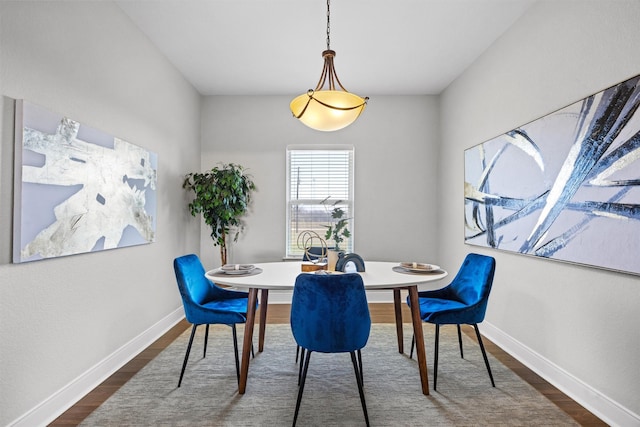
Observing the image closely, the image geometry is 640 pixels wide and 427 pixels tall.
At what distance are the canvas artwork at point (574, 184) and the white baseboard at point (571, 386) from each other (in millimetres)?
751

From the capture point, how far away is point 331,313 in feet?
5.66

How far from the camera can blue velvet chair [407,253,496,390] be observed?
7.16 feet

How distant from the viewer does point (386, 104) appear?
4379 millimetres

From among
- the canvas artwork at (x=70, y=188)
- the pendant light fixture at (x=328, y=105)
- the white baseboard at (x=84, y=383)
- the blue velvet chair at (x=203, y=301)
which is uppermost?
the pendant light fixture at (x=328, y=105)

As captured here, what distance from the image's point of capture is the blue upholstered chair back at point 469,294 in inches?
86.0

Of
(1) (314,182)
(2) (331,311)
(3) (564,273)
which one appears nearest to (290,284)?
(2) (331,311)

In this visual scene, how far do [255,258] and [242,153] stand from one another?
140cm

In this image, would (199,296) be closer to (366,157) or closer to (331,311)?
(331,311)

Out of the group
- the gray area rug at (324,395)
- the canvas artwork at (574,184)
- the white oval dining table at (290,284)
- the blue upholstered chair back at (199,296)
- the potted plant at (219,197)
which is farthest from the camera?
the potted plant at (219,197)

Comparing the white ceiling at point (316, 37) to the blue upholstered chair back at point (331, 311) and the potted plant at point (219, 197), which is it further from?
the blue upholstered chair back at point (331, 311)

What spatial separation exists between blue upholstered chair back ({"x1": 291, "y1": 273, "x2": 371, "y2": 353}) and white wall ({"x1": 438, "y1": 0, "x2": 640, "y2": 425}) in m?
1.39

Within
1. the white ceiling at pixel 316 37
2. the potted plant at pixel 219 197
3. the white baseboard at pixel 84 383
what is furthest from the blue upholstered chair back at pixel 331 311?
the potted plant at pixel 219 197

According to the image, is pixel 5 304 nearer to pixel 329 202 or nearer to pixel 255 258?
pixel 255 258

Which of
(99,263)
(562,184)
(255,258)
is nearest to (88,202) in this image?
(99,263)
